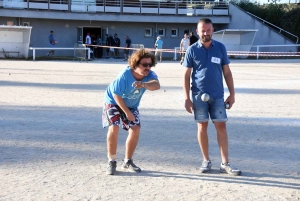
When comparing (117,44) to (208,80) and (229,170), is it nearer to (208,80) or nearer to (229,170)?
(208,80)

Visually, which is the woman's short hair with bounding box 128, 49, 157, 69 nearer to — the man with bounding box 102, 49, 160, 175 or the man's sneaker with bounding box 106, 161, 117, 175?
the man with bounding box 102, 49, 160, 175

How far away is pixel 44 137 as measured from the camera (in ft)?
25.1

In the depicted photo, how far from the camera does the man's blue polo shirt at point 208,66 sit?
5719 mm

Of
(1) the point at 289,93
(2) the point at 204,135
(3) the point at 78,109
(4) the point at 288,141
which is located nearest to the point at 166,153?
(2) the point at 204,135

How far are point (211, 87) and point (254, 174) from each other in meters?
1.13

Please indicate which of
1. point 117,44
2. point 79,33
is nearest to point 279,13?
point 117,44

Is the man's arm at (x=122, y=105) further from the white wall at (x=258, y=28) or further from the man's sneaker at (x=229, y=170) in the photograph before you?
the white wall at (x=258, y=28)

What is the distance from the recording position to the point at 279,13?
42250mm

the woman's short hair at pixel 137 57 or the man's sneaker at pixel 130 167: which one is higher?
the woman's short hair at pixel 137 57

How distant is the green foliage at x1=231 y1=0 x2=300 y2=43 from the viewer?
41250 mm

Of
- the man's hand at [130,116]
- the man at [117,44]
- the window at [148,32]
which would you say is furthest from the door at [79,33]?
the man's hand at [130,116]

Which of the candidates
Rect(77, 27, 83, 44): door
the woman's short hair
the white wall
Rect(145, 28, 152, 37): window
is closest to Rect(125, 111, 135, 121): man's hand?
the woman's short hair

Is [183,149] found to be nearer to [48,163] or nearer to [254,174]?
[254,174]

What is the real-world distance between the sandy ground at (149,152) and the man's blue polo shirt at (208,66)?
0.98 m
